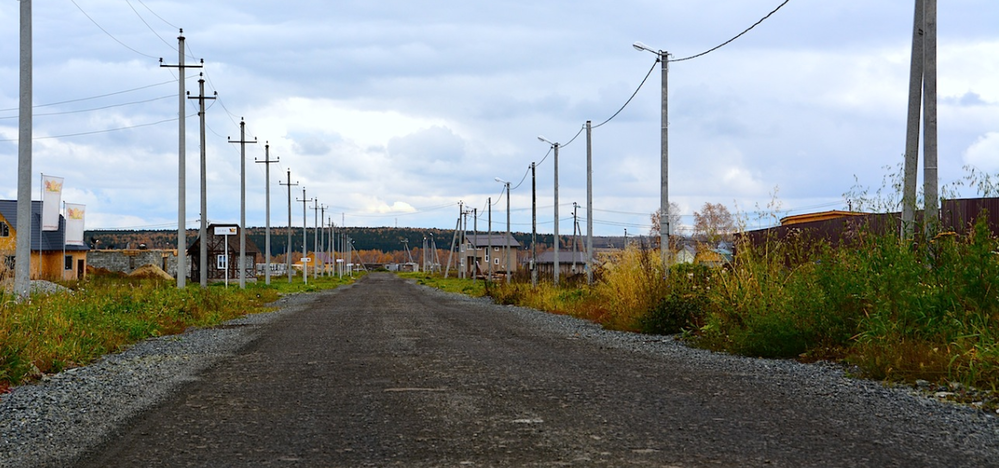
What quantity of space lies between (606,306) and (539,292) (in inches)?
422

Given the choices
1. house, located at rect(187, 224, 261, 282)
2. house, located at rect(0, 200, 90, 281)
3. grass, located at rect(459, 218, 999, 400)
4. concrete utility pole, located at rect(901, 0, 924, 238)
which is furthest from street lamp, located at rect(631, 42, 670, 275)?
house, located at rect(187, 224, 261, 282)

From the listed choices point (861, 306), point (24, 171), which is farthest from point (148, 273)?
point (861, 306)

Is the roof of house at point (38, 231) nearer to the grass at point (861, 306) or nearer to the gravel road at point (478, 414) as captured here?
the grass at point (861, 306)

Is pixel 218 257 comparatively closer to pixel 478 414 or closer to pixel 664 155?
pixel 664 155

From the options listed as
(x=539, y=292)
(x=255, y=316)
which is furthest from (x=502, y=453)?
(x=539, y=292)

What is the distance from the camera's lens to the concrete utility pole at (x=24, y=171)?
16.2m

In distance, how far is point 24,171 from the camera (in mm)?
16438

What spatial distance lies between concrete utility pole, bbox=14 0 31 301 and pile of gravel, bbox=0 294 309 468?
9.85ft

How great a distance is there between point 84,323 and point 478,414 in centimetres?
1040

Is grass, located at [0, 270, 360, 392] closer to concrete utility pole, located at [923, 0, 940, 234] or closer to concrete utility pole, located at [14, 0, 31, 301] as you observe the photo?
concrete utility pole, located at [14, 0, 31, 301]

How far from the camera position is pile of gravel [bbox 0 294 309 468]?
666 centimetres

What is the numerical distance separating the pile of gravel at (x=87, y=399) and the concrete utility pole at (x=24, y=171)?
3001 mm

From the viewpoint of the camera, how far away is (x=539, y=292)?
110 ft

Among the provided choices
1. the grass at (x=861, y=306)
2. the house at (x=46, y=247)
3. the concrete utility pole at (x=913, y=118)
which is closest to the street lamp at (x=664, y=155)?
the grass at (x=861, y=306)
